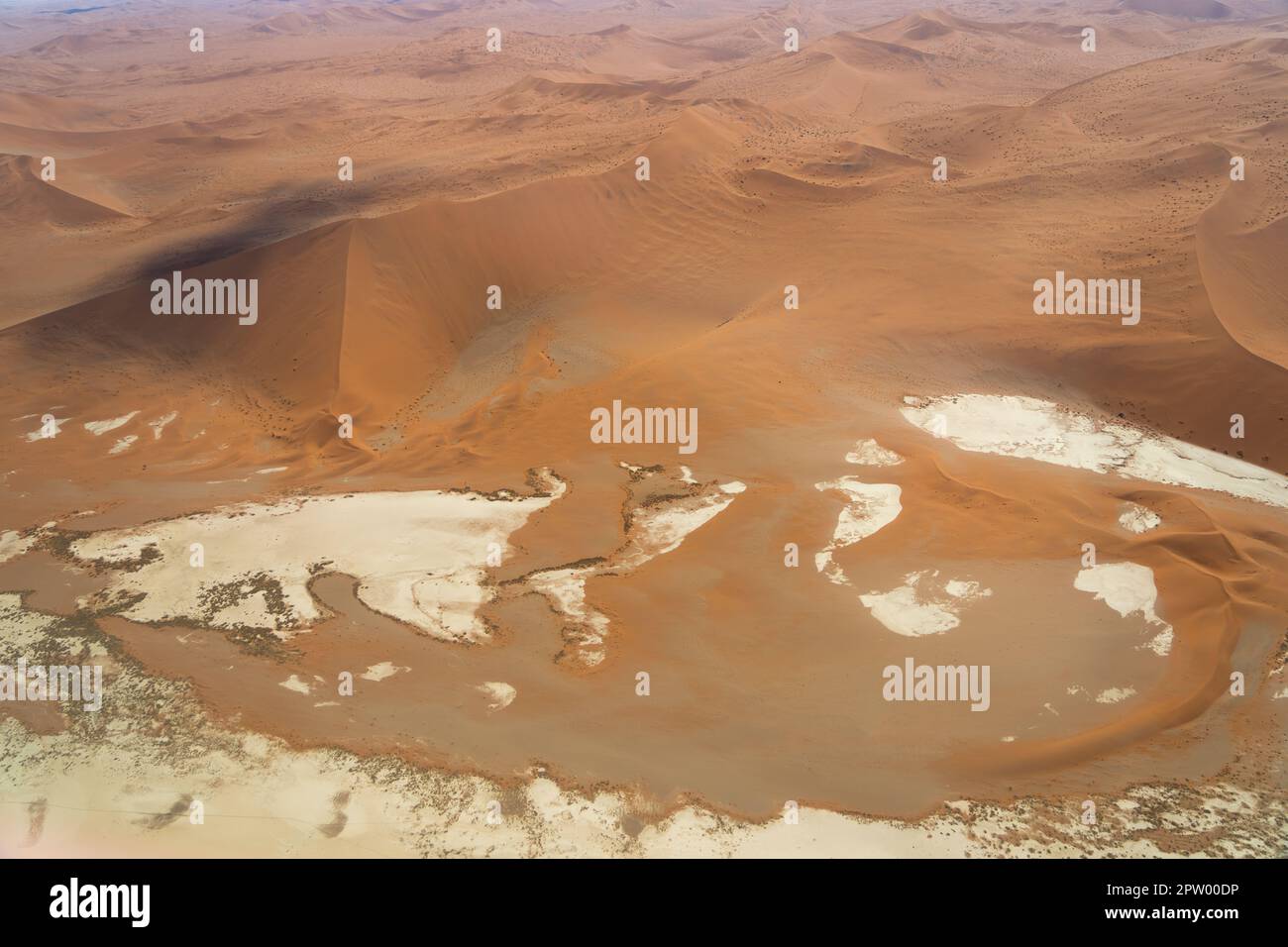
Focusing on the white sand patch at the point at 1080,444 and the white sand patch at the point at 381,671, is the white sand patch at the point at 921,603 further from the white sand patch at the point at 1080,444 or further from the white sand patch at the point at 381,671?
the white sand patch at the point at 381,671

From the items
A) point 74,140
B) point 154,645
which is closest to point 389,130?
point 74,140

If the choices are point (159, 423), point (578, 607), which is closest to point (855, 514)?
point (578, 607)

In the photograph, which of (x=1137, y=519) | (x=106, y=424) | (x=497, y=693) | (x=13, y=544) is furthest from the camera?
(x=106, y=424)

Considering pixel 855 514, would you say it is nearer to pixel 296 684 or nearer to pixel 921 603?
pixel 921 603

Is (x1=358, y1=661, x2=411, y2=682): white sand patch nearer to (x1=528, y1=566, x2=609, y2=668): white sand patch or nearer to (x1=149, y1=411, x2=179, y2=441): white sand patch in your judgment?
(x1=528, y1=566, x2=609, y2=668): white sand patch

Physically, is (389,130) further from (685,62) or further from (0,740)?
(0,740)

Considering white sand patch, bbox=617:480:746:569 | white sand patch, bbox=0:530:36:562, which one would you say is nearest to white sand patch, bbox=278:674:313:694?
white sand patch, bbox=617:480:746:569
